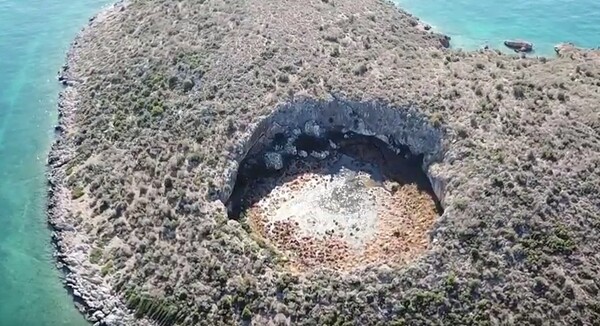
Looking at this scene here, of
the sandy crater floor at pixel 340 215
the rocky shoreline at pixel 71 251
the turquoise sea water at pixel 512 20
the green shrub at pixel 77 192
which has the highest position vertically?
the turquoise sea water at pixel 512 20

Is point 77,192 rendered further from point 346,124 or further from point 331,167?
point 346,124

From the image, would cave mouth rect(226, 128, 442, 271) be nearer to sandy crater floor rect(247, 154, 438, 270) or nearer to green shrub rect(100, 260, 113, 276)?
sandy crater floor rect(247, 154, 438, 270)

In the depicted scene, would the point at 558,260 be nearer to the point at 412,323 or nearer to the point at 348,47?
the point at 412,323

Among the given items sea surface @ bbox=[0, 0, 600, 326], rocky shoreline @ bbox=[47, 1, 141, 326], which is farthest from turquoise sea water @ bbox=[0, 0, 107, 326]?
rocky shoreline @ bbox=[47, 1, 141, 326]

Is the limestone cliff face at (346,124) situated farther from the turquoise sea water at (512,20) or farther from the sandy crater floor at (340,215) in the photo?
the turquoise sea water at (512,20)

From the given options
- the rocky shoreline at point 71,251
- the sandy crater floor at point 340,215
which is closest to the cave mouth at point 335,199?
the sandy crater floor at point 340,215

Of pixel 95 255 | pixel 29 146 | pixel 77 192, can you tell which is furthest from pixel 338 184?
pixel 29 146
